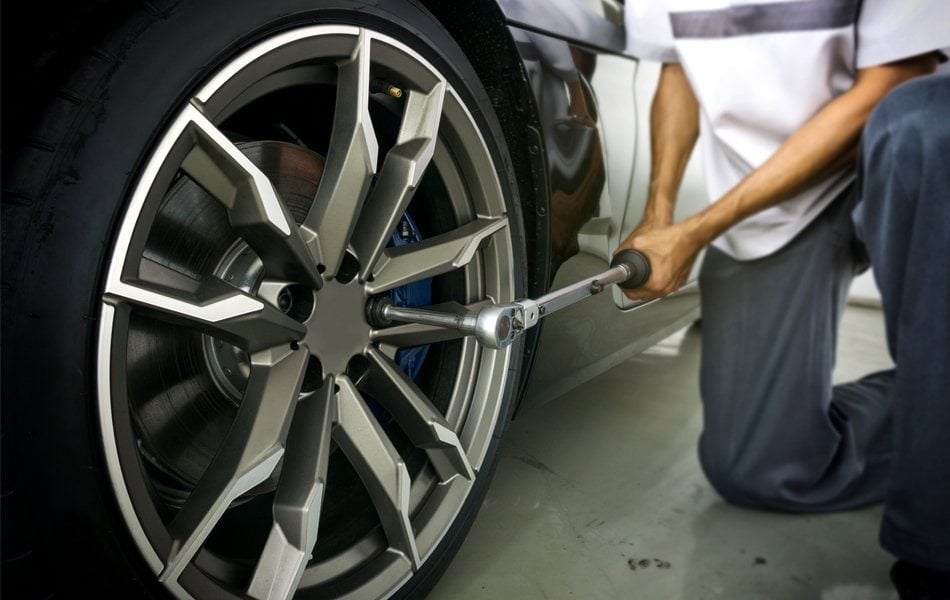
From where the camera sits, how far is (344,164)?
627mm

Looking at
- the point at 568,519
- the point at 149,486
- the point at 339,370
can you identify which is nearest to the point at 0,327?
the point at 149,486

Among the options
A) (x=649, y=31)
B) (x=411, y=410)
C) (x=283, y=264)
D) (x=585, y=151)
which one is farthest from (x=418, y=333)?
(x=649, y=31)

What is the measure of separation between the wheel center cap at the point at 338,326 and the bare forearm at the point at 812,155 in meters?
0.63

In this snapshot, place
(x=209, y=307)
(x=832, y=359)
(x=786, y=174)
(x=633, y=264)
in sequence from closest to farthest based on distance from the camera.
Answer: (x=209, y=307), (x=633, y=264), (x=786, y=174), (x=832, y=359)

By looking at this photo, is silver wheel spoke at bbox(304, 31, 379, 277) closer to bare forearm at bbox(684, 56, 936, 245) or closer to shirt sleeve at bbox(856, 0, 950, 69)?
bare forearm at bbox(684, 56, 936, 245)

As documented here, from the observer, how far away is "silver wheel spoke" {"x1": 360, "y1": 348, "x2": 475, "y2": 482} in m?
0.72

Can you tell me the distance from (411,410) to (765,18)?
0.86 m

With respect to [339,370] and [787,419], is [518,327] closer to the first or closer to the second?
[339,370]

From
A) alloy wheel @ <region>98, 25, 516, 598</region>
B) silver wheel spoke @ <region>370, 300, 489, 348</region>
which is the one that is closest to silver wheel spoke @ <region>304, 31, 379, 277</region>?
alloy wheel @ <region>98, 25, 516, 598</region>

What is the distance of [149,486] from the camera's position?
0.51m

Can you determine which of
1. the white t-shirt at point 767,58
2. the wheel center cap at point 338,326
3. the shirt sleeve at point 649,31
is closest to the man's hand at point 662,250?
the white t-shirt at point 767,58

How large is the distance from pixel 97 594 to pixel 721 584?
2.45 feet

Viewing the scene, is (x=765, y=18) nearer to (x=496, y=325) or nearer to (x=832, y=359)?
(x=832, y=359)

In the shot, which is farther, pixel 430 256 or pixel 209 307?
pixel 430 256
